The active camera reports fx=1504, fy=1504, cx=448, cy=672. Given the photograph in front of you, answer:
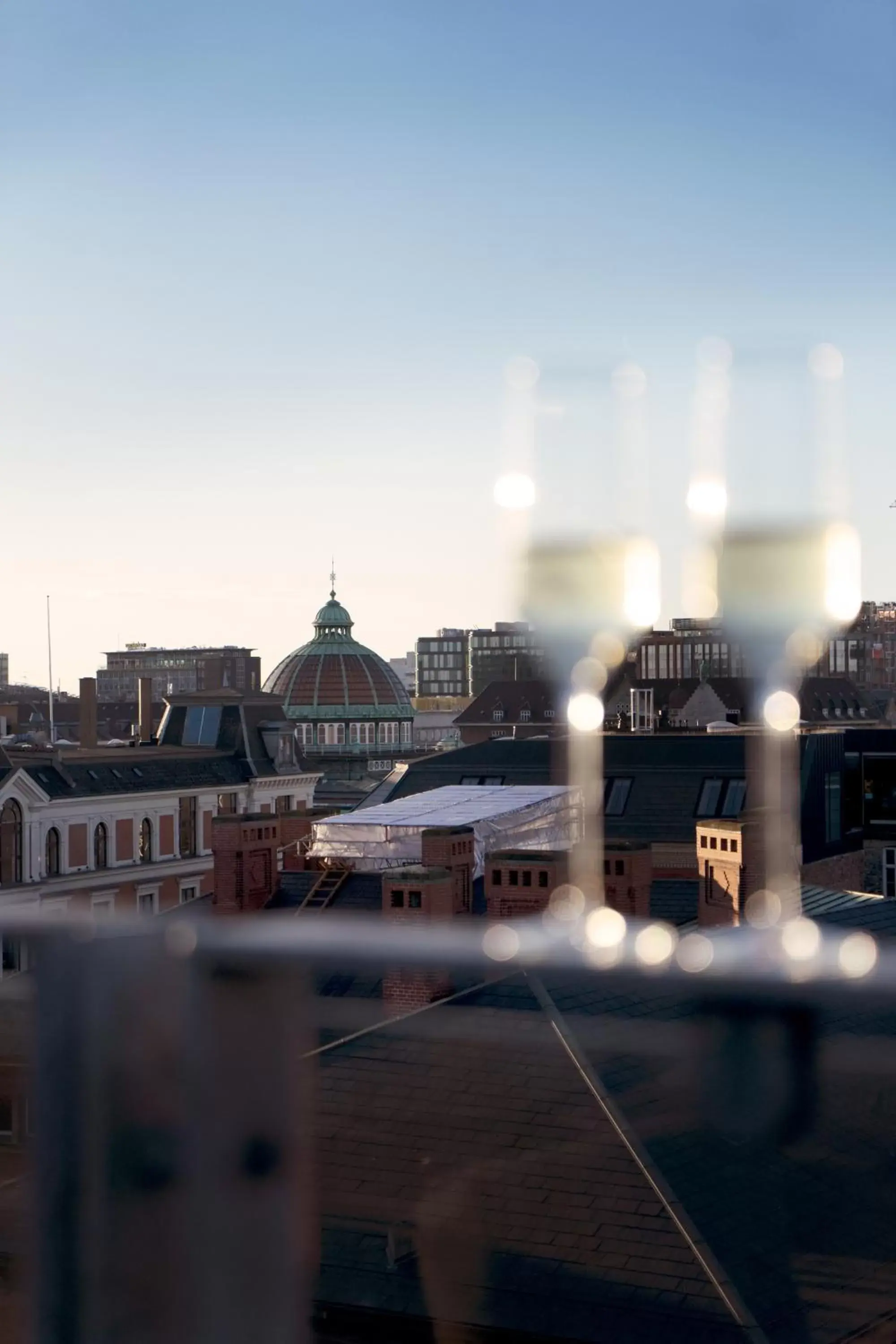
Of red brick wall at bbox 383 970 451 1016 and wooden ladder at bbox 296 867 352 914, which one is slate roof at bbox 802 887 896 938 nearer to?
wooden ladder at bbox 296 867 352 914

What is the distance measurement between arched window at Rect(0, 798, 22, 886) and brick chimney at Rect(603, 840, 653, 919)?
13.6 metres

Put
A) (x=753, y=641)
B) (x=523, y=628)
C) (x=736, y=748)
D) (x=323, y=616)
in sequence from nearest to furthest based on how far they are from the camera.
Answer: (x=736, y=748) < (x=753, y=641) < (x=323, y=616) < (x=523, y=628)

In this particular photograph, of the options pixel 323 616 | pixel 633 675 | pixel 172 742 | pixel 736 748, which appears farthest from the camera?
pixel 633 675

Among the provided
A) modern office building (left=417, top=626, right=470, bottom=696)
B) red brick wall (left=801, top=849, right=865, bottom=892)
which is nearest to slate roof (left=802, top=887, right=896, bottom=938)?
red brick wall (left=801, top=849, right=865, bottom=892)

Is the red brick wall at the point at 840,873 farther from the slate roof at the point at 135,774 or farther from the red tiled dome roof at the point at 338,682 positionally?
the red tiled dome roof at the point at 338,682

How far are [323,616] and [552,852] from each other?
Answer: 2286 inches

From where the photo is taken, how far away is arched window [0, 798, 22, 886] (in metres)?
27.9

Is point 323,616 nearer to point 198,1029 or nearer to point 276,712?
point 276,712

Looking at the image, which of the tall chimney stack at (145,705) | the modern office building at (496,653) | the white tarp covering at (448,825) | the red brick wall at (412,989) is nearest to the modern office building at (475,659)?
the modern office building at (496,653)

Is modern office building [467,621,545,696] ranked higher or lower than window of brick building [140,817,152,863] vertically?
higher

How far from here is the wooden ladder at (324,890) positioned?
1909 centimetres

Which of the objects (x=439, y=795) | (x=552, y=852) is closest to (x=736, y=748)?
(x=439, y=795)

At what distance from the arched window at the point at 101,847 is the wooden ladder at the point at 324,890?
36.5 feet

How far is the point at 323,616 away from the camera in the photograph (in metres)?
74.1
